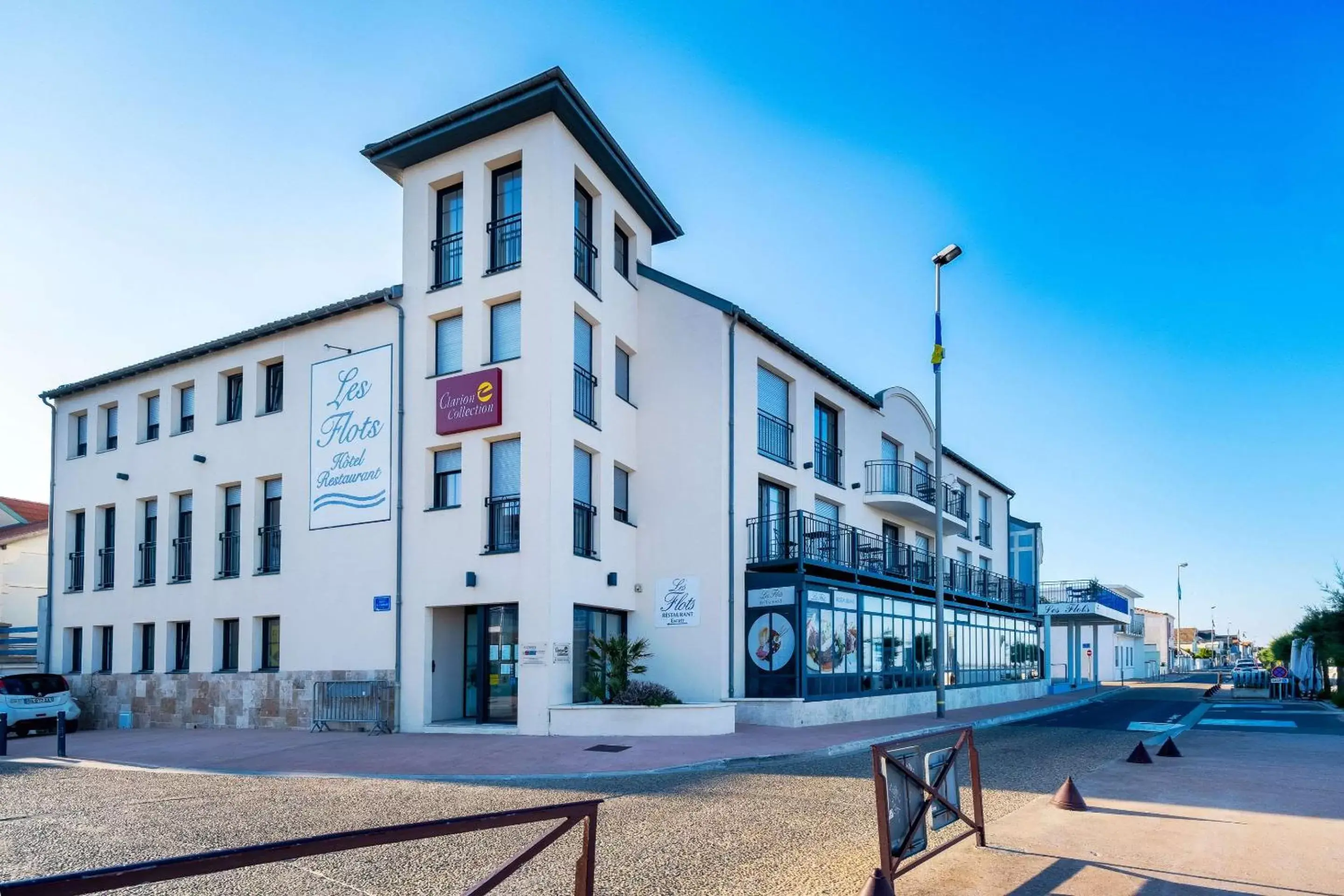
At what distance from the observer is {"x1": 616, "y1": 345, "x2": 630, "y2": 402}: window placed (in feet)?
71.1

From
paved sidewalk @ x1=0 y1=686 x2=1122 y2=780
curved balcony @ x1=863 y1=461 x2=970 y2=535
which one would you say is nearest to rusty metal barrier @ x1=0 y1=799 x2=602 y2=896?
paved sidewalk @ x1=0 y1=686 x2=1122 y2=780

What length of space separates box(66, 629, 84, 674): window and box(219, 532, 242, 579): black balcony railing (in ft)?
19.0

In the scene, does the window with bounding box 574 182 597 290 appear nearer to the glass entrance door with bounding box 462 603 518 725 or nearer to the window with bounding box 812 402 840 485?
the glass entrance door with bounding box 462 603 518 725

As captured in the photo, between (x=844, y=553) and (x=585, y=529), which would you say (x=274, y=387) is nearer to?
(x=585, y=529)

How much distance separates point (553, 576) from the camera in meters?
17.9

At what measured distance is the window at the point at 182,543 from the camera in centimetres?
2395

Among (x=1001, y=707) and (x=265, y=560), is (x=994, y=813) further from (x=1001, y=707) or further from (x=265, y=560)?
(x=1001, y=707)

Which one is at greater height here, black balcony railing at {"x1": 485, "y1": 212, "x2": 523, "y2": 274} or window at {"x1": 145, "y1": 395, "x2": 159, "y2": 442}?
black balcony railing at {"x1": 485, "y1": 212, "x2": 523, "y2": 274}

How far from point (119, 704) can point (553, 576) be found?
43.6 ft

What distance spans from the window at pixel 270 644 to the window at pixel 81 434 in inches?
361

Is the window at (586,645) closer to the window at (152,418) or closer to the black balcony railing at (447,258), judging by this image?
the black balcony railing at (447,258)

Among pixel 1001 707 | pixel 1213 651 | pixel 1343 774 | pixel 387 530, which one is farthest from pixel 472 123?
pixel 1213 651

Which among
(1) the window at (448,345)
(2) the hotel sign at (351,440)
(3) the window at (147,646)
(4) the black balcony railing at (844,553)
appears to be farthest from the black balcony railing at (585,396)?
(3) the window at (147,646)

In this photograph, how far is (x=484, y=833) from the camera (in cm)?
842
